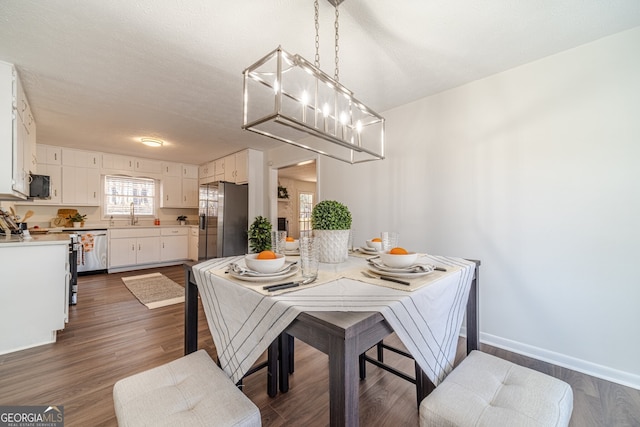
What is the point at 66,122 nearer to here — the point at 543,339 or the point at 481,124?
the point at 481,124

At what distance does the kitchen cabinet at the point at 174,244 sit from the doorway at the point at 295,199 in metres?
2.55

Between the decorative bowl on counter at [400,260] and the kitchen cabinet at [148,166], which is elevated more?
the kitchen cabinet at [148,166]

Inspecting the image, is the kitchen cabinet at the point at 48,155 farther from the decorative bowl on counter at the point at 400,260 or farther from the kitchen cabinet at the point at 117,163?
the decorative bowl on counter at the point at 400,260

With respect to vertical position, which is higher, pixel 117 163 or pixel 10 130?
pixel 117 163

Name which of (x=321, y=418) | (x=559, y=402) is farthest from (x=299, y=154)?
(x=559, y=402)

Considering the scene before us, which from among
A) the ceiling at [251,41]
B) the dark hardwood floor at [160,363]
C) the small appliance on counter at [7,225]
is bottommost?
the dark hardwood floor at [160,363]

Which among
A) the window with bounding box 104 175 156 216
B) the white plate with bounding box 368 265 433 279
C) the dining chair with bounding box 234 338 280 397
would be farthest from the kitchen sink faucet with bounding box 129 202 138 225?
the white plate with bounding box 368 265 433 279

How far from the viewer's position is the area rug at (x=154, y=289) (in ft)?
10.7

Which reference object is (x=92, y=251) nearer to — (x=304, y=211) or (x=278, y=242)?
(x=278, y=242)

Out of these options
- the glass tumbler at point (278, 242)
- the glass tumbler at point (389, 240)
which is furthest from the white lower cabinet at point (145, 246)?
the glass tumbler at point (389, 240)

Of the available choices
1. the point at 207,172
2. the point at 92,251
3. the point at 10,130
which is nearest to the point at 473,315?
the point at 10,130

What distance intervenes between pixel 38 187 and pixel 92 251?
6.45ft

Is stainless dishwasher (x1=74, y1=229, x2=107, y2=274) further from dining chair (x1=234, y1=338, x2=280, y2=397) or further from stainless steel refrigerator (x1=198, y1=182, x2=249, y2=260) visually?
Answer: dining chair (x1=234, y1=338, x2=280, y2=397)

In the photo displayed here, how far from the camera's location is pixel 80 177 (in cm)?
475
